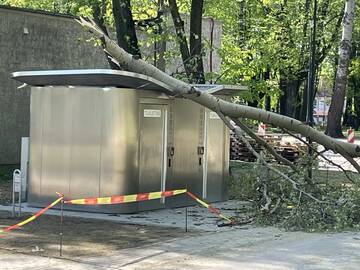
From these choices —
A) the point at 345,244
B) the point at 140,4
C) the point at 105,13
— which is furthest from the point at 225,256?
the point at 140,4

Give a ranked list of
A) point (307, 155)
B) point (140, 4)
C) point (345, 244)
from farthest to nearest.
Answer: point (140, 4)
point (307, 155)
point (345, 244)

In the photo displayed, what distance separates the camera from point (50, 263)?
7.84 meters

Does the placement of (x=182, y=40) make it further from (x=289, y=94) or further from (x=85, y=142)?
(x=289, y=94)

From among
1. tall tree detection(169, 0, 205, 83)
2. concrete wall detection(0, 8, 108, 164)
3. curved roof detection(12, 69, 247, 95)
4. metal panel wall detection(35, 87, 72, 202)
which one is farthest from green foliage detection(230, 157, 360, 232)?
concrete wall detection(0, 8, 108, 164)

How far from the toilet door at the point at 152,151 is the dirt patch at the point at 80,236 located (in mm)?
1551

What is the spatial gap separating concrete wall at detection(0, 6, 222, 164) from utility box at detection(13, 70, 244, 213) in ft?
24.7

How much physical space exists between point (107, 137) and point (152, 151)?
105 centimetres

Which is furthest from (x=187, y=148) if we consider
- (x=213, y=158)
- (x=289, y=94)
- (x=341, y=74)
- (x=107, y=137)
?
(x=289, y=94)

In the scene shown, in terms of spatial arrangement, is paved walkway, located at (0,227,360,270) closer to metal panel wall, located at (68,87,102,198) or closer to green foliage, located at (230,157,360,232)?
green foliage, located at (230,157,360,232)

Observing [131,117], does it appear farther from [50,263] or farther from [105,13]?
[105,13]

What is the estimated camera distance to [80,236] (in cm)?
977

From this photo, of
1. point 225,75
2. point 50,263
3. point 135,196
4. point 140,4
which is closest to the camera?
point 50,263

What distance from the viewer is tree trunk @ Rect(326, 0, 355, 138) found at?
2659cm

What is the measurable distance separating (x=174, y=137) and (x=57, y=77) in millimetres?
2708
